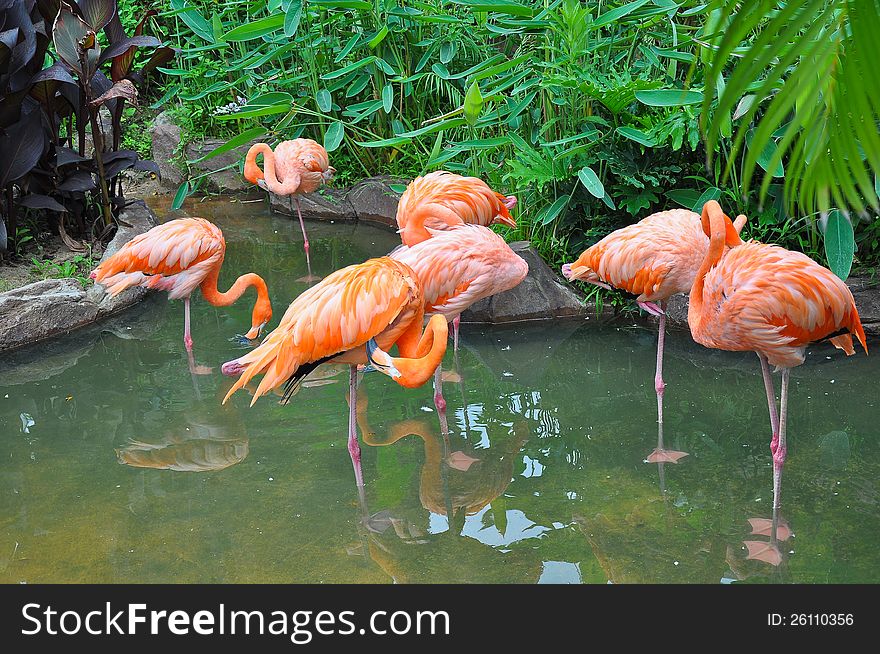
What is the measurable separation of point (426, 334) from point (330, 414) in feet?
3.28

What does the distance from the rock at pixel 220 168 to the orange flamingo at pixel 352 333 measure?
490 centimetres

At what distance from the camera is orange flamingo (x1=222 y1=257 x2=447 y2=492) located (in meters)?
3.35

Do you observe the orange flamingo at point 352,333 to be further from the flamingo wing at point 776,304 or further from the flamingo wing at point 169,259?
the flamingo wing at point 169,259

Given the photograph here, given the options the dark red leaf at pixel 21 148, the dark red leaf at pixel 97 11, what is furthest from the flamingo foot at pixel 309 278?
the dark red leaf at pixel 97 11

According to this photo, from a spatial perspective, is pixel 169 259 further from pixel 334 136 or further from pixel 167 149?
pixel 167 149

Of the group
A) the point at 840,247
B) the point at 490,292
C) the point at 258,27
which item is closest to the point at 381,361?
the point at 490,292

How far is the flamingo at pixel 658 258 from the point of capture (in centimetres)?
402

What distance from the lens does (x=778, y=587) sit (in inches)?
116

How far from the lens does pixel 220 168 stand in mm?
8102

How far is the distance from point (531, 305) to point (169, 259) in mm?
2082

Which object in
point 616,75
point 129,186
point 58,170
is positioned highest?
point 616,75

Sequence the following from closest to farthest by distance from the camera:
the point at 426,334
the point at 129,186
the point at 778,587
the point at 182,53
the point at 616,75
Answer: the point at 778,587, the point at 426,334, the point at 616,75, the point at 182,53, the point at 129,186

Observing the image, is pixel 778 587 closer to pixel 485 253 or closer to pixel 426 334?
pixel 426 334

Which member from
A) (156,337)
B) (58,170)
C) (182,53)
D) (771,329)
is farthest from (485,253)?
(182,53)
